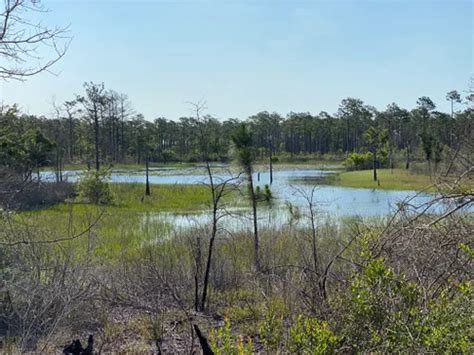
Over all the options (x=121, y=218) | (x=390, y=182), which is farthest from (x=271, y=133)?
(x=121, y=218)

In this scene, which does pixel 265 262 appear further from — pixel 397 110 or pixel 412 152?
pixel 397 110

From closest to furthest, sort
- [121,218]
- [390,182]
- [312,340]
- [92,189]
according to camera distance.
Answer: [312,340], [121,218], [92,189], [390,182]

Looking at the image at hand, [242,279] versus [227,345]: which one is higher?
[227,345]

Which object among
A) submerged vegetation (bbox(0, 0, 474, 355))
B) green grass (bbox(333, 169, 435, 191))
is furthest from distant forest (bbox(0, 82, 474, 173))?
submerged vegetation (bbox(0, 0, 474, 355))

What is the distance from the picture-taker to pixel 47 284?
6.01 meters

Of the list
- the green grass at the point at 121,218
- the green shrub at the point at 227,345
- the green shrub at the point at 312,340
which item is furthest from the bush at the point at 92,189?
the green shrub at the point at 312,340

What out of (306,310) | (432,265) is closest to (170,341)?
(306,310)

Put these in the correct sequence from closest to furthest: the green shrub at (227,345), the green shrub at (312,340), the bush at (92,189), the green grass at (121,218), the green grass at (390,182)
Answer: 1. the green shrub at (312,340)
2. the green shrub at (227,345)
3. the green grass at (121,218)
4. the bush at (92,189)
5. the green grass at (390,182)

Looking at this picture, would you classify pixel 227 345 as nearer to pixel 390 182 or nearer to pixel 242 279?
pixel 242 279

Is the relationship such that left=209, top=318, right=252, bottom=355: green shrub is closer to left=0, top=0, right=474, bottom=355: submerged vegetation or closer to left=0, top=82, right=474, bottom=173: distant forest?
left=0, top=0, right=474, bottom=355: submerged vegetation

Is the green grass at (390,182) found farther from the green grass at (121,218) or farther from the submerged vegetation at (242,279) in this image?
the submerged vegetation at (242,279)

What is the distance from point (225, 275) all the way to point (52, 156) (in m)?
26.5

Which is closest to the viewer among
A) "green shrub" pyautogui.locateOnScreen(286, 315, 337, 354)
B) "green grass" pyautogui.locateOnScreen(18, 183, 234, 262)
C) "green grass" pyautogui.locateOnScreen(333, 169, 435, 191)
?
"green shrub" pyautogui.locateOnScreen(286, 315, 337, 354)

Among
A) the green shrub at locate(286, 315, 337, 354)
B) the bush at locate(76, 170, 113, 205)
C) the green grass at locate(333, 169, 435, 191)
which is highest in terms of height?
the green shrub at locate(286, 315, 337, 354)
